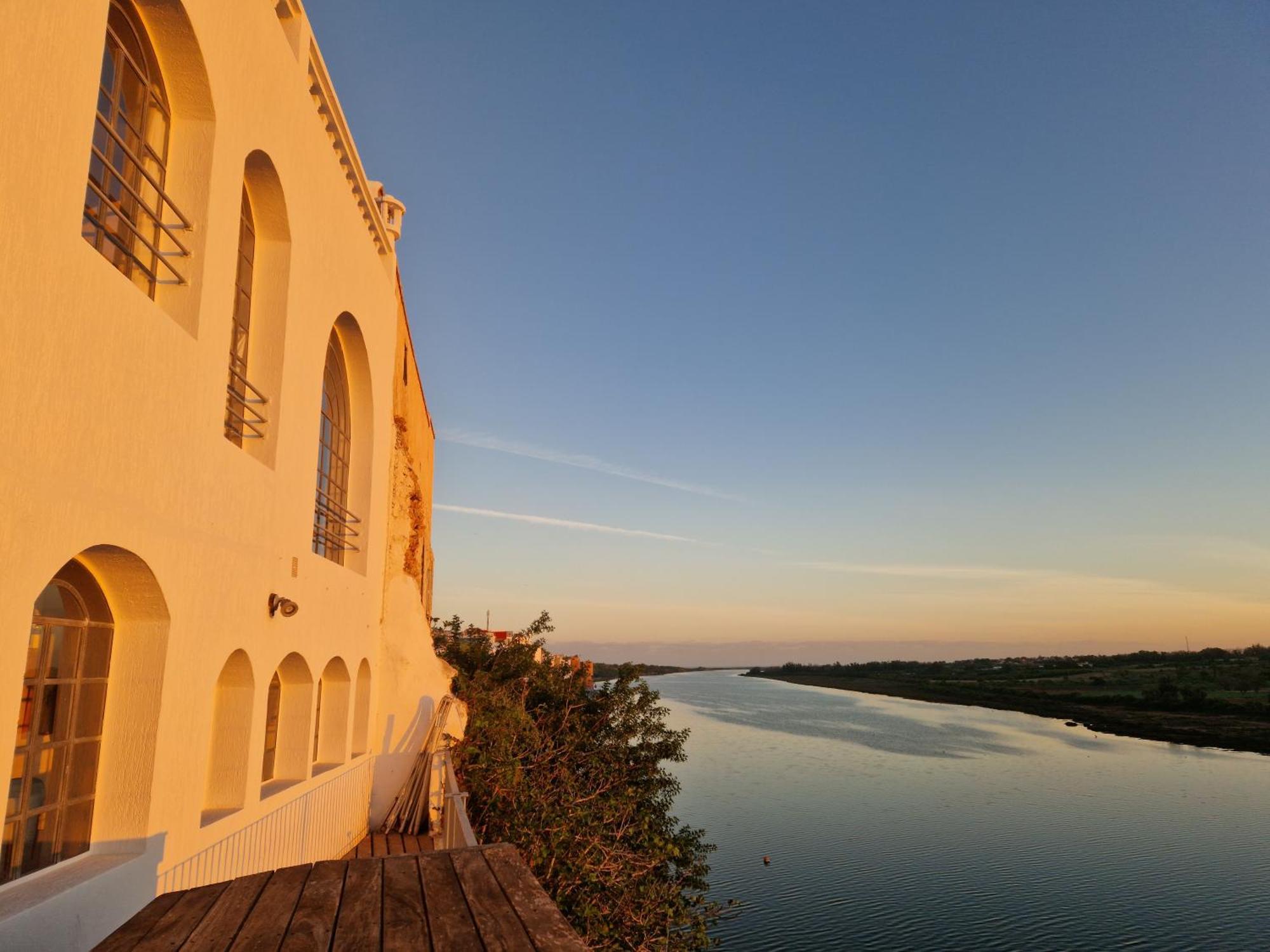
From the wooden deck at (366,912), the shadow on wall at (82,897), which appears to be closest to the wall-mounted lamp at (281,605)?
the shadow on wall at (82,897)

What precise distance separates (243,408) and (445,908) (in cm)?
448

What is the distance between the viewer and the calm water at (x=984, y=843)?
57.8 ft

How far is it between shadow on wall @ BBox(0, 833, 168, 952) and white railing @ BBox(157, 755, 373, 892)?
0.78 ft

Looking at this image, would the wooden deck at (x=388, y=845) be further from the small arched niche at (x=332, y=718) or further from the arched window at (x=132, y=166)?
the arched window at (x=132, y=166)

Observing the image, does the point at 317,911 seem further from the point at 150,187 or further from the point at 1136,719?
the point at 1136,719

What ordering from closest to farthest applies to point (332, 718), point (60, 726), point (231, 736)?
point (60, 726) < point (231, 736) < point (332, 718)

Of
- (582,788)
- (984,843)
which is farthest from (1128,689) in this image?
(582,788)

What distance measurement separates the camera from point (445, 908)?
2.76m

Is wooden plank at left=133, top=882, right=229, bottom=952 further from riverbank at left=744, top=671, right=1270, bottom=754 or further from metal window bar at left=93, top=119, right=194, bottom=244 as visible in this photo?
riverbank at left=744, top=671, right=1270, bottom=754

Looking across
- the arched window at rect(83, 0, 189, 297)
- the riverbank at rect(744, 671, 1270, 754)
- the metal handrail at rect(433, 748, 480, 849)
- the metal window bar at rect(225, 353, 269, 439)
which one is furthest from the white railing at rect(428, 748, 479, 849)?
the riverbank at rect(744, 671, 1270, 754)

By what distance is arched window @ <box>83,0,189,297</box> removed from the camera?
428cm

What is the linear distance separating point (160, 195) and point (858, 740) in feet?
144

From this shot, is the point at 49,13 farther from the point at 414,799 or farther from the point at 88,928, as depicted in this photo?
the point at 414,799

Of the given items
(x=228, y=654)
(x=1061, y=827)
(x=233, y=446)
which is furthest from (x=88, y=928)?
(x=1061, y=827)
